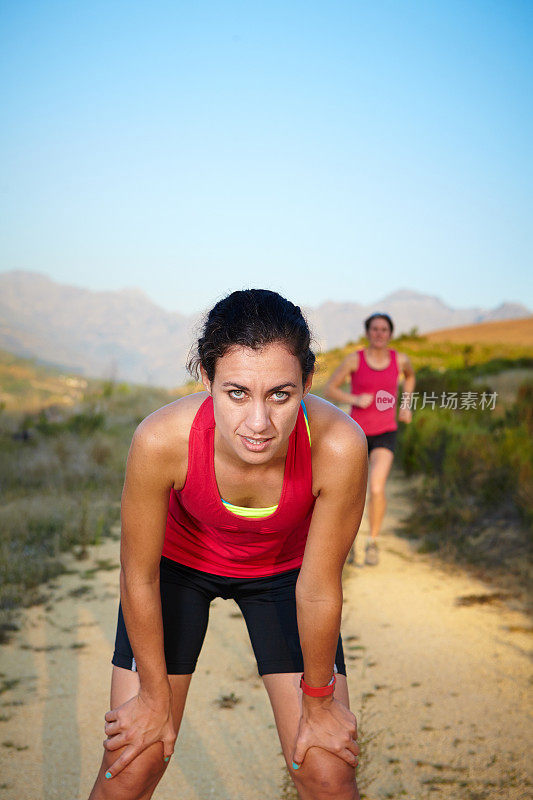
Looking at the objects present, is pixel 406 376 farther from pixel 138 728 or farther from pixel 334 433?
pixel 138 728

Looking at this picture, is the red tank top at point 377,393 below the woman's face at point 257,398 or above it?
below

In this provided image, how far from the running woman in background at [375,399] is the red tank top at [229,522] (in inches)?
143

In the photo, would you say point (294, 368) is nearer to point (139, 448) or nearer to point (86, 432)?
point (139, 448)

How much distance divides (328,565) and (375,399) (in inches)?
159

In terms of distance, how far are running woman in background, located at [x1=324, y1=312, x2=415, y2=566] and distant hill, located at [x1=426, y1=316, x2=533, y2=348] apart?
116ft

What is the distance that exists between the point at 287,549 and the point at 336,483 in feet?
1.45

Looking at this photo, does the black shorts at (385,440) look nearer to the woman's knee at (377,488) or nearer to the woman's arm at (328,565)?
the woman's knee at (377,488)

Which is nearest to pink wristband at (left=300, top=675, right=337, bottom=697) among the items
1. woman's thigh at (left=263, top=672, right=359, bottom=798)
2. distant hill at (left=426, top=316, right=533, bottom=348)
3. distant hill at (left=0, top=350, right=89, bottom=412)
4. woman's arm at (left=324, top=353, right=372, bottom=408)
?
woman's thigh at (left=263, top=672, right=359, bottom=798)

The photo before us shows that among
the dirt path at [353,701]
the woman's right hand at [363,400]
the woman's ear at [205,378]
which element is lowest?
the dirt path at [353,701]

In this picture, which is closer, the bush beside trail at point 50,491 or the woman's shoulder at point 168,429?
the woman's shoulder at point 168,429

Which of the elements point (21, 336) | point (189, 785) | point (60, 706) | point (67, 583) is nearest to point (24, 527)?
point (67, 583)

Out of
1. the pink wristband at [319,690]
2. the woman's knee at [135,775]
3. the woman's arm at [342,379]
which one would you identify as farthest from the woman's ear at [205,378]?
the woman's arm at [342,379]

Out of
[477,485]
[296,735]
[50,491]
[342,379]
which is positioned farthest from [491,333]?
[296,735]

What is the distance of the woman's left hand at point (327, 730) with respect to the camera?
203cm
